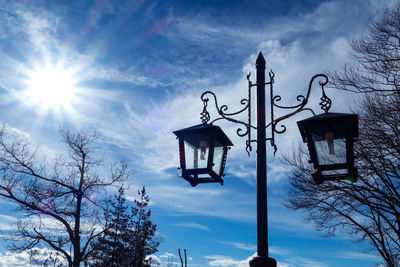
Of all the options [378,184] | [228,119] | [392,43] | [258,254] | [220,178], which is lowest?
[258,254]

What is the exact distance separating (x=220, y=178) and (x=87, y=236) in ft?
51.8

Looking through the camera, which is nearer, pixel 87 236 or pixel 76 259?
pixel 76 259

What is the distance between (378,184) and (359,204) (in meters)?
1.08

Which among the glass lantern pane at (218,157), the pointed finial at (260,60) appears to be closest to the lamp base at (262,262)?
the glass lantern pane at (218,157)

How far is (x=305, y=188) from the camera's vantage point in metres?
12.9

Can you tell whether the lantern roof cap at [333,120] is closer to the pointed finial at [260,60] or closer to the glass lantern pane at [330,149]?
the glass lantern pane at [330,149]

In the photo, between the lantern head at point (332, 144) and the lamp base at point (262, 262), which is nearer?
the lamp base at point (262, 262)

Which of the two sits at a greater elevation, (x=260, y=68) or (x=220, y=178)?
(x=260, y=68)

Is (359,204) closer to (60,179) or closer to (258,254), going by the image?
(258,254)

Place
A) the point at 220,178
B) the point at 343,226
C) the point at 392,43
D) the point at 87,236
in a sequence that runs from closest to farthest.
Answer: the point at 220,178 → the point at 392,43 → the point at 343,226 → the point at 87,236

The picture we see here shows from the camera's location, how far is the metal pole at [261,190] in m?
3.39

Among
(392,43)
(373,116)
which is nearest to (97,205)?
(373,116)

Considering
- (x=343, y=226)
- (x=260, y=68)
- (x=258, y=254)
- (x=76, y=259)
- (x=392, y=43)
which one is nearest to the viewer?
(x=258, y=254)

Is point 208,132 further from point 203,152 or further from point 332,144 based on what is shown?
point 332,144
